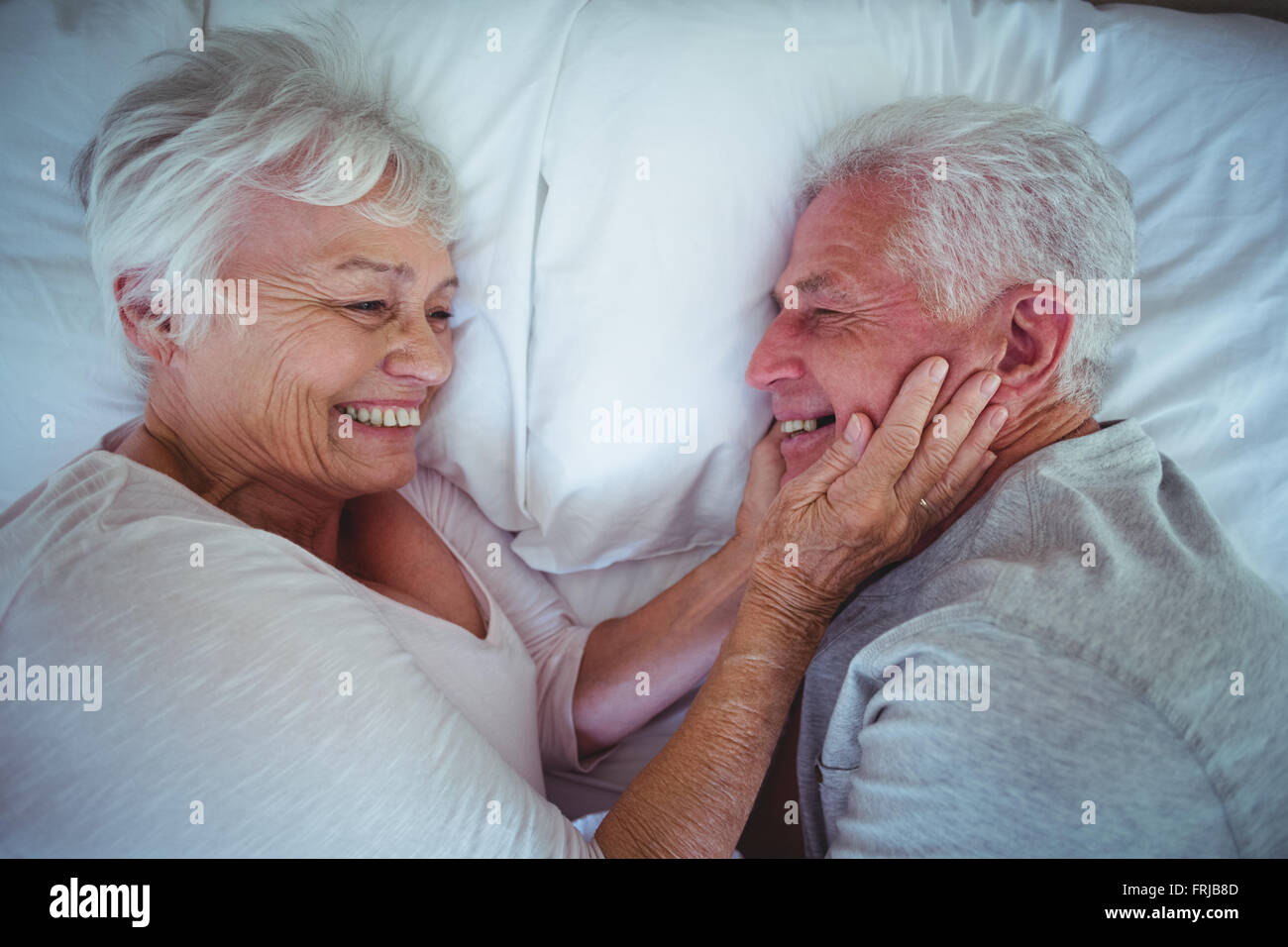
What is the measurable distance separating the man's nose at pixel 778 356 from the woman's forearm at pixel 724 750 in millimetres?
336

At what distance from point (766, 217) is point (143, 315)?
936 mm

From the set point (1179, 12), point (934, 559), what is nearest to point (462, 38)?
point (934, 559)

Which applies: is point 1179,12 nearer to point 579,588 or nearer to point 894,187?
point 894,187

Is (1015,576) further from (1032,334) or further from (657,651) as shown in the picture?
(657,651)

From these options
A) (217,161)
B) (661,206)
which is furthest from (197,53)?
(661,206)

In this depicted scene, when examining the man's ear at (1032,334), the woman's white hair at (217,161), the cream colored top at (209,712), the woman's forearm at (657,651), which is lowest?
the woman's forearm at (657,651)

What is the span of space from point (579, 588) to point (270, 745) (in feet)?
2.44

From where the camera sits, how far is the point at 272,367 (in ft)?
3.53

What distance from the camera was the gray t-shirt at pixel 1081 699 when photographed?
80 cm

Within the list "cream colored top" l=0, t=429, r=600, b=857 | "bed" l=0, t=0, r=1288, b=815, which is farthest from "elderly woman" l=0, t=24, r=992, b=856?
"bed" l=0, t=0, r=1288, b=815

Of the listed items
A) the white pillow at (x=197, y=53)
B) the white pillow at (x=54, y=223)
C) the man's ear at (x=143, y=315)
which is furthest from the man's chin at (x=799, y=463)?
the white pillow at (x=54, y=223)

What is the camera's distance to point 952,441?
3.41 feet

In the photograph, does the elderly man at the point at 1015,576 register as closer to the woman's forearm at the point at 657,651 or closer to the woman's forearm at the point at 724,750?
the woman's forearm at the point at 724,750

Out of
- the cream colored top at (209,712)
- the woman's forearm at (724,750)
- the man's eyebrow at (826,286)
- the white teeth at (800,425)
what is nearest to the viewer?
the cream colored top at (209,712)
